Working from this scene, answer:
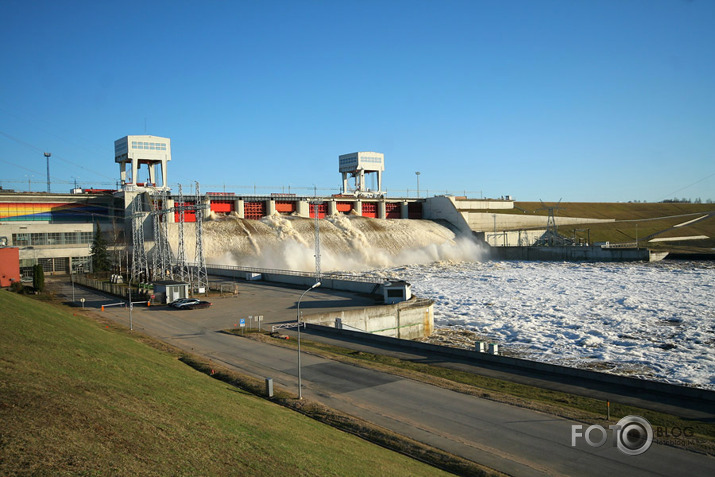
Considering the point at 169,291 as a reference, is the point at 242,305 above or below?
below

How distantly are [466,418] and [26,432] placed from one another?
12292mm

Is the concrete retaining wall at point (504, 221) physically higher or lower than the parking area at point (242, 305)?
higher

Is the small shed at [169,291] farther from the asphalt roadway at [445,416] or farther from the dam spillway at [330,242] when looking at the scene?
the dam spillway at [330,242]

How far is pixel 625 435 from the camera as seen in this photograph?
14969mm

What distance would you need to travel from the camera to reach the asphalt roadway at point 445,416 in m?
13.3

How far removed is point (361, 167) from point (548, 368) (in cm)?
7910

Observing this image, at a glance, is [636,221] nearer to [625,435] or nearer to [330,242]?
[330,242]

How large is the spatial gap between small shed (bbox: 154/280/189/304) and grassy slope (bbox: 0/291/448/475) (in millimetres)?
22074

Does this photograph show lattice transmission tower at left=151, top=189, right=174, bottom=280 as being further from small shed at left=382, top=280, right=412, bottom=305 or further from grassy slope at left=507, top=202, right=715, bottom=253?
grassy slope at left=507, top=202, right=715, bottom=253

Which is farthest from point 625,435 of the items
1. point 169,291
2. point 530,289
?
point 530,289

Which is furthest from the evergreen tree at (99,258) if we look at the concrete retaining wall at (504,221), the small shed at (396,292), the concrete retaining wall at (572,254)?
the concrete retaining wall at (572,254)

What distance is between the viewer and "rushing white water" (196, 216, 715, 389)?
30922 millimetres

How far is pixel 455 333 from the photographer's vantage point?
3706 centimetres

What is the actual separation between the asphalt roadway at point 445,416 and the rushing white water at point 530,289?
13.1 m
